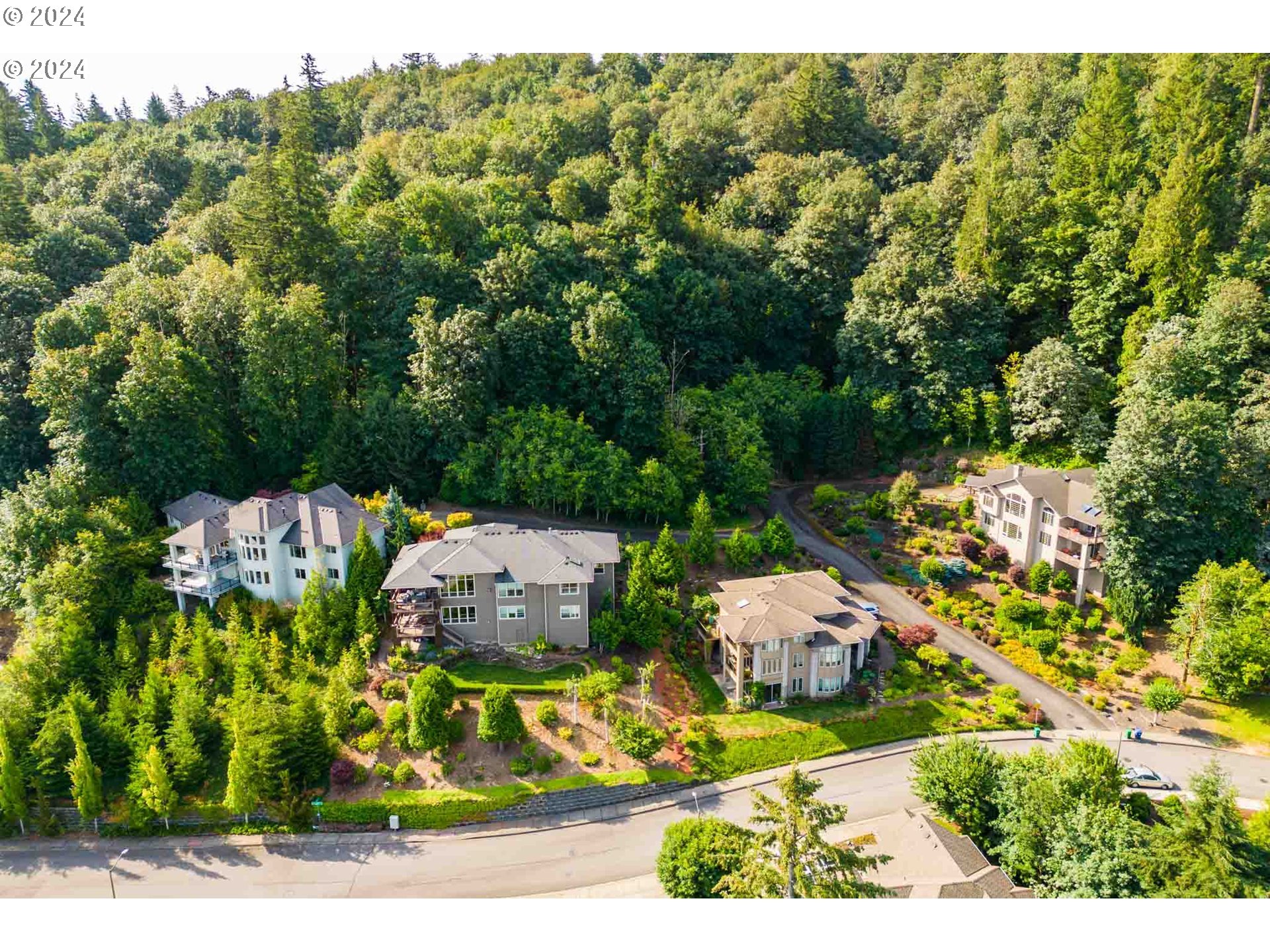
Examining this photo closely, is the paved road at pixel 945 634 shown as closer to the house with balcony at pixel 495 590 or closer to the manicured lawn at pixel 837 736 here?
the manicured lawn at pixel 837 736

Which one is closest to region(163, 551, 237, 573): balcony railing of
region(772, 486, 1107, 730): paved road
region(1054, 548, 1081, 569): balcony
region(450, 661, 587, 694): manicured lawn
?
region(450, 661, 587, 694): manicured lawn

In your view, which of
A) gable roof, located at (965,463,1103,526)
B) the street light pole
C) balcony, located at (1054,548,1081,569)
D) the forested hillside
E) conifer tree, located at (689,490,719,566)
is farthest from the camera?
conifer tree, located at (689,490,719,566)

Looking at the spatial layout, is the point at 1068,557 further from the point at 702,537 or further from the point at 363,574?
the point at 363,574

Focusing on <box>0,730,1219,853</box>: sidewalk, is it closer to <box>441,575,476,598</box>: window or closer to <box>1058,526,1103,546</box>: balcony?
<box>441,575,476,598</box>: window

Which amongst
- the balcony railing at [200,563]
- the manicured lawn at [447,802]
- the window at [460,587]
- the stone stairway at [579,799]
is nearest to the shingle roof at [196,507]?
the balcony railing at [200,563]

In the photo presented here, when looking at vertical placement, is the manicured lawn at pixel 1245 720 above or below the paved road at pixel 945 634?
below

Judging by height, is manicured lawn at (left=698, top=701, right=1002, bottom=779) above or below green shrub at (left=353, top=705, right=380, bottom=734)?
below
